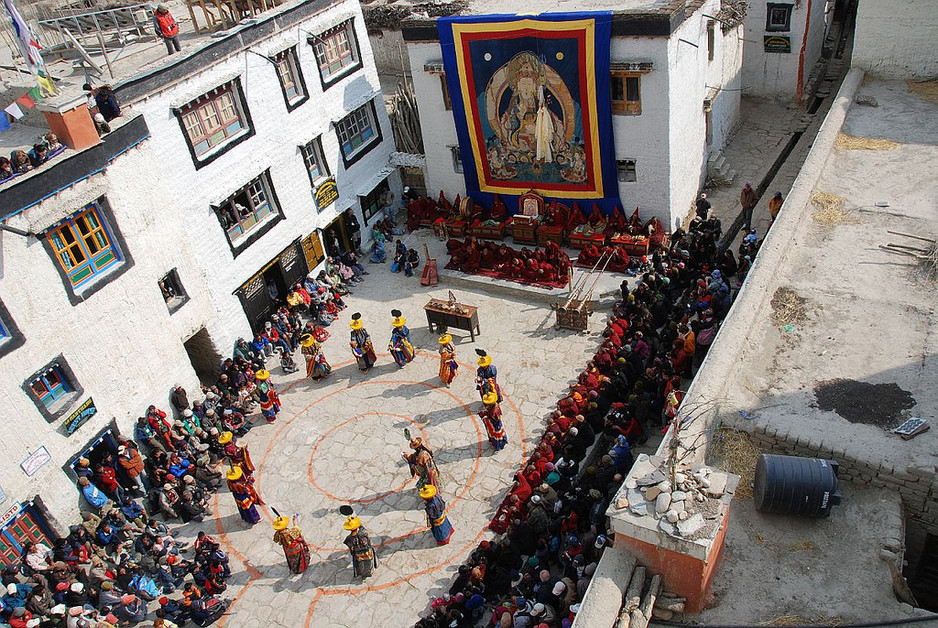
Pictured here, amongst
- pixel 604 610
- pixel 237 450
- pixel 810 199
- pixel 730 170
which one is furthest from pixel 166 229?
pixel 730 170

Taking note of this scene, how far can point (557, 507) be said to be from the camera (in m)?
15.3

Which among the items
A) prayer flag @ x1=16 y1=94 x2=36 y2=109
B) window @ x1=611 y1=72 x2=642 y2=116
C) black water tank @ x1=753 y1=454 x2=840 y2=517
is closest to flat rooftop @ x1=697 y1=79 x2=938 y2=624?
black water tank @ x1=753 y1=454 x2=840 y2=517

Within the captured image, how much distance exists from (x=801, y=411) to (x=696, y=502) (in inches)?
185

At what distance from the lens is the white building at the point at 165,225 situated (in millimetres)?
16031

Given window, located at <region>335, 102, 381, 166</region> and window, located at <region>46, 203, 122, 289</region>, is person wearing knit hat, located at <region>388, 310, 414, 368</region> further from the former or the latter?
window, located at <region>335, 102, 381, 166</region>

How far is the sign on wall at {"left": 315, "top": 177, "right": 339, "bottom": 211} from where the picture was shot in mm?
24750

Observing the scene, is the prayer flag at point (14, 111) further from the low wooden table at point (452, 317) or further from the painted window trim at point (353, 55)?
the low wooden table at point (452, 317)

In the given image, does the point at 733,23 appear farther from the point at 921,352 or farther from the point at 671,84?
the point at 921,352

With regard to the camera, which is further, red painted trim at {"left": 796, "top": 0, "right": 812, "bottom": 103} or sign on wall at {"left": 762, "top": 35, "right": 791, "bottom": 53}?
sign on wall at {"left": 762, "top": 35, "right": 791, "bottom": 53}

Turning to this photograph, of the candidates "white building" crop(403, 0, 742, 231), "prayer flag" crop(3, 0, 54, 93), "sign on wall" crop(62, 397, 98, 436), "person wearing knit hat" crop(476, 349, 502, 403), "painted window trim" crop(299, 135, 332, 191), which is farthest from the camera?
"painted window trim" crop(299, 135, 332, 191)

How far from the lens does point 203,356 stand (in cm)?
2177

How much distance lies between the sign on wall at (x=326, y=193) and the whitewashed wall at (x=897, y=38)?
18.8 m

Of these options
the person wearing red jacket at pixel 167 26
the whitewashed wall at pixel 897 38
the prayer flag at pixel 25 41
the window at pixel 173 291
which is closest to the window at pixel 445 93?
the person wearing red jacket at pixel 167 26

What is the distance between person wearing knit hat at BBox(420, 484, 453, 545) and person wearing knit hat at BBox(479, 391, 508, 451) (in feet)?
7.85
